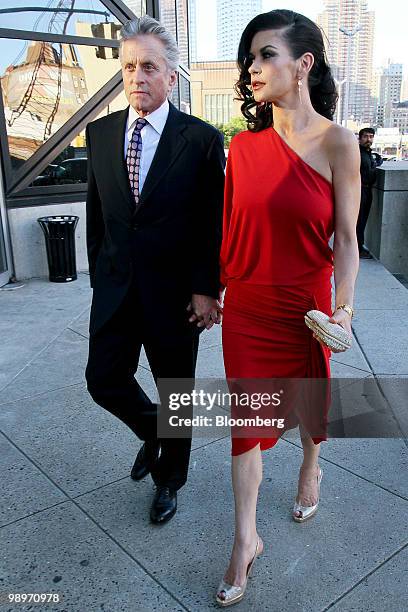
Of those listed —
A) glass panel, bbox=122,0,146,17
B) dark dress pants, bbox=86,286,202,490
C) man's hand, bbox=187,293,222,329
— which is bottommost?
dark dress pants, bbox=86,286,202,490

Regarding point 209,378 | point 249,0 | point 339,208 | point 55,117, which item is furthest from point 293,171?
point 249,0

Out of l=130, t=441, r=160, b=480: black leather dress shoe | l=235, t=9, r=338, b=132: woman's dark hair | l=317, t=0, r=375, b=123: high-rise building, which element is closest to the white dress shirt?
l=235, t=9, r=338, b=132: woman's dark hair

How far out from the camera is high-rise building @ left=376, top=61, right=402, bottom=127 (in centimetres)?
5653

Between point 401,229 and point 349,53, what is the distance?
83.3 feet

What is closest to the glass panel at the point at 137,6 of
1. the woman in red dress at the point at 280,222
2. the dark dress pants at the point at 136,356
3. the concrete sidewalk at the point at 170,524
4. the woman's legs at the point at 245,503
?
the concrete sidewalk at the point at 170,524

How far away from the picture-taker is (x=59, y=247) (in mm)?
7473

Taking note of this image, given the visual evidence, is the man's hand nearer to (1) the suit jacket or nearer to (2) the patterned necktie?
(1) the suit jacket

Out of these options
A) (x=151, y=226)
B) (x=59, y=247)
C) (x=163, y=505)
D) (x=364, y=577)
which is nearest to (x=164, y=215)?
(x=151, y=226)

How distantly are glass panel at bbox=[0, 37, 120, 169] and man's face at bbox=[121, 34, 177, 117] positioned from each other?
566cm

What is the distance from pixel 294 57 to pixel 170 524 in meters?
2.09

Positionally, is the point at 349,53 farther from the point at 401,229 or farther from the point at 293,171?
the point at 293,171

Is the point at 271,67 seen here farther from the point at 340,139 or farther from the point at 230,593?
the point at 230,593

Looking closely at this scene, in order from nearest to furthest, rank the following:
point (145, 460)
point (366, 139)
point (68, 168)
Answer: point (145, 460) → point (68, 168) → point (366, 139)

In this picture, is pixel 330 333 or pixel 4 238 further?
pixel 4 238
